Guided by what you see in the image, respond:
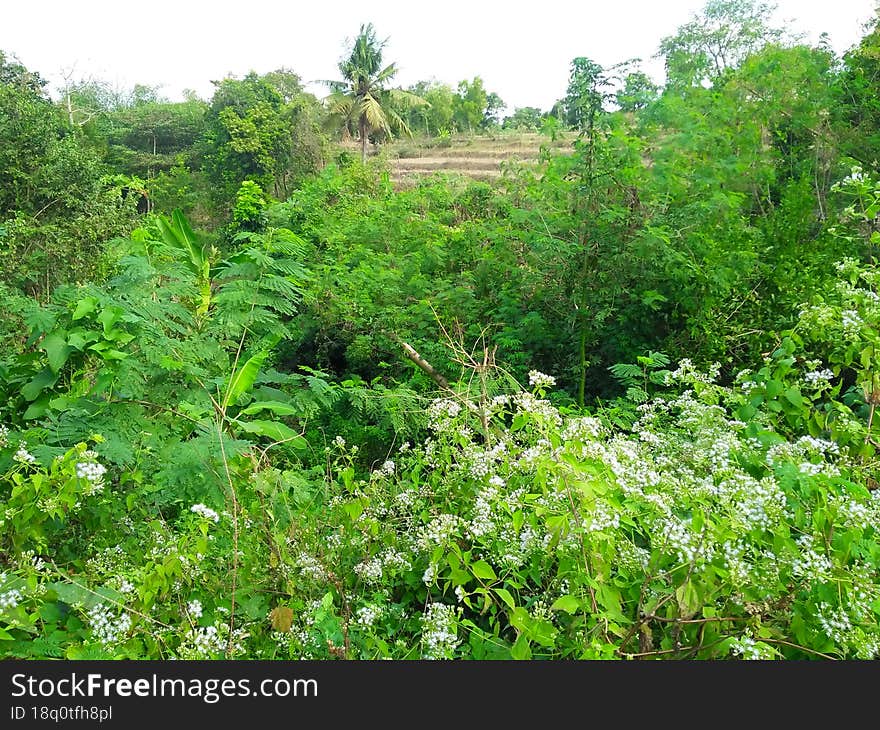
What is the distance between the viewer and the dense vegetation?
5.45 feet

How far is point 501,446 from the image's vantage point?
2096 millimetres

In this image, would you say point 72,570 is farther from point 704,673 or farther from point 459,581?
point 704,673

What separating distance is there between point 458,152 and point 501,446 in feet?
99.8

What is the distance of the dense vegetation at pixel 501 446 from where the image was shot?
166cm

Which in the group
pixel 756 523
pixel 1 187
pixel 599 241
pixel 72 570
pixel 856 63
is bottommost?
pixel 72 570

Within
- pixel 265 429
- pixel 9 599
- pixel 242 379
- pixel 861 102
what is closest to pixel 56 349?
pixel 242 379

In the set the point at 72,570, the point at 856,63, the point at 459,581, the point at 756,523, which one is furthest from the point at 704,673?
the point at 856,63

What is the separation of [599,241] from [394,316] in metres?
2.16

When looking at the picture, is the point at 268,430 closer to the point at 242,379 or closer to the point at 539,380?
the point at 242,379

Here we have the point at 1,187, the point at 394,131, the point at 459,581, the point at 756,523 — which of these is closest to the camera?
the point at 756,523

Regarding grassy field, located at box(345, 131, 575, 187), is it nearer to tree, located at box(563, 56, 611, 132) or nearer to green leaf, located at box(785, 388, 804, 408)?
tree, located at box(563, 56, 611, 132)

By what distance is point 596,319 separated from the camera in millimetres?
5098

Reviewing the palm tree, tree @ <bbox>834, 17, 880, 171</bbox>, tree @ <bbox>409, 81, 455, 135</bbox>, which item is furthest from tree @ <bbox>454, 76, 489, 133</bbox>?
tree @ <bbox>834, 17, 880, 171</bbox>

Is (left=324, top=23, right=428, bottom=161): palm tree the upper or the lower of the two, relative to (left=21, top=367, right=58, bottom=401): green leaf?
upper
